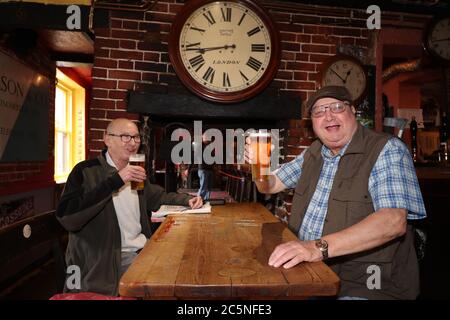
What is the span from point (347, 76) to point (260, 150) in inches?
74.6

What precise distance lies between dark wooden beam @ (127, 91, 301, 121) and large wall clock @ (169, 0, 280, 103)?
79 millimetres

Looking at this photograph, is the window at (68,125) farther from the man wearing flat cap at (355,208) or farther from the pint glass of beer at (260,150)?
the man wearing flat cap at (355,208)

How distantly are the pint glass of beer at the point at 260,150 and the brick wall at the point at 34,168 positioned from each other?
3197 millimetres

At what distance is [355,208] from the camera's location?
1714 millimetres

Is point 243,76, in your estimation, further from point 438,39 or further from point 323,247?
point 323,247

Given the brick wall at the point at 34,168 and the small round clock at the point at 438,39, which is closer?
the small round clock at the point at 438,39

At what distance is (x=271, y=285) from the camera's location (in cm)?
110

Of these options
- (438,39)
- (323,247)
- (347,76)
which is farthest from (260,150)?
(438,39)

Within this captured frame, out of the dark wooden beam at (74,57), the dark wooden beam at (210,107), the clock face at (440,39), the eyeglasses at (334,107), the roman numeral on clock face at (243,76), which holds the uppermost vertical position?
the dark wooden beam at (74,57)

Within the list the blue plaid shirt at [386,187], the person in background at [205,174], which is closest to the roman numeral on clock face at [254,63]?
the person in background at [205,174]

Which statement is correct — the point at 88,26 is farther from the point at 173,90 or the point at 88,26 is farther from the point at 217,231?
the point at 217,231

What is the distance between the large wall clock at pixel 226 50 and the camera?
10.0 ft

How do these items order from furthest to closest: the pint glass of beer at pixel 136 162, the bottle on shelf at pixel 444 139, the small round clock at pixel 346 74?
the bottle on shelf at pixel 444 139, the small round clock at pixel 346 74, the pint glass of beer at pixel 136 162
